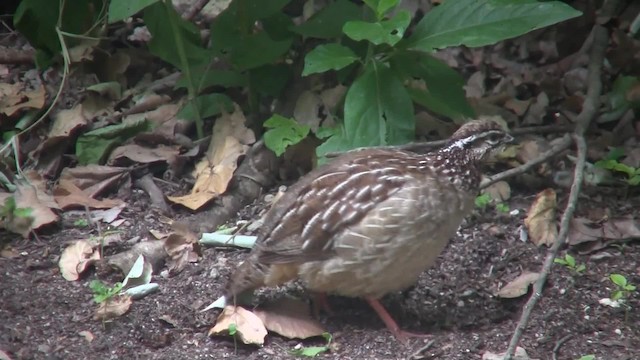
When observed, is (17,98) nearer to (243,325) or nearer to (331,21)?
(331,21)

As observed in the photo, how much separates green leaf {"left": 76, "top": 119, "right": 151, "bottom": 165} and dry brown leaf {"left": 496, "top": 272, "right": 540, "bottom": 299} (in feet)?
8.60

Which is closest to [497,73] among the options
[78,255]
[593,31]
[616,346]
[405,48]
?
[593,31]

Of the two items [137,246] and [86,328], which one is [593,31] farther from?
[86,328]

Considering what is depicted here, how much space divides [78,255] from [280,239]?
129 centimetres

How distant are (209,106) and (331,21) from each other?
1065mm

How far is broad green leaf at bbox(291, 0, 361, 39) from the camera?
5699mm

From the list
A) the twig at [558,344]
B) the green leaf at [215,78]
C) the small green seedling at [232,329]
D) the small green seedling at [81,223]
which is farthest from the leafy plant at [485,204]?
the small green seedling at [81,223]

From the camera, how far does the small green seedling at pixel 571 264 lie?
521cm

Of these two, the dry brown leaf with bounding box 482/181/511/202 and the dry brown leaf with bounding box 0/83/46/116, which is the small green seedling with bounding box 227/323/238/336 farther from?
the dry brown leaf with bounding box 0/83/46/116

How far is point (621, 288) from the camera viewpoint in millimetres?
5016

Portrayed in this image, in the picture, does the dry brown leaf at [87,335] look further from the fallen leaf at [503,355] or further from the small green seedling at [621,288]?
the small green seedling at [621,288]

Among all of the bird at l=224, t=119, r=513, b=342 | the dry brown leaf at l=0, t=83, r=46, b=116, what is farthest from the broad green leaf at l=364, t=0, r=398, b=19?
the dry brown leaf at l=0, t=83, r=46, b=116

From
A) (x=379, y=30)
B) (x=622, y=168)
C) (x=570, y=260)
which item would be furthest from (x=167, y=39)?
(x=622, y=168)

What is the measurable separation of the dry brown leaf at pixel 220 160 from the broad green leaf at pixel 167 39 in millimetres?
440
